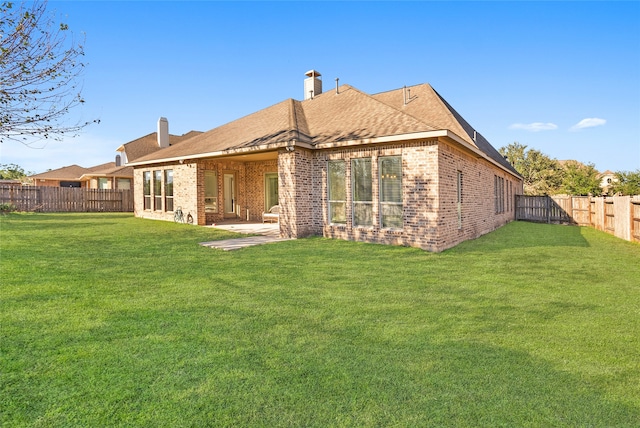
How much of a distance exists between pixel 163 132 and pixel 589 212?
2714 cm

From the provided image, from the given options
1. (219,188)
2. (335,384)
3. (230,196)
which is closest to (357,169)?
(335,384)

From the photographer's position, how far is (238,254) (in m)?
8.46

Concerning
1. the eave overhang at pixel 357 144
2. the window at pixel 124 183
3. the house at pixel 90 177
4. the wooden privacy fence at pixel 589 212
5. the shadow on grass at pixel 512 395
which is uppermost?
the house at pixel 90 177

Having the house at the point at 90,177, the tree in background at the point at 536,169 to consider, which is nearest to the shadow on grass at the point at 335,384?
the house at the point at 90,177

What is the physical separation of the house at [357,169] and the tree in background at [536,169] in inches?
1315

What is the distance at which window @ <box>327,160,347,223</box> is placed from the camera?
11.1 meters

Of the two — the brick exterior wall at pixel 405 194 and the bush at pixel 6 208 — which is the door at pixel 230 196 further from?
the bush at pixel 6 208

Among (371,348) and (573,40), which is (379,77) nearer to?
(573,40)

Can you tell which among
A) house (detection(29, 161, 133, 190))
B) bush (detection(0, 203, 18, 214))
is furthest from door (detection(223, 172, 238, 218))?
house (detection(29, 161, 133, 190))

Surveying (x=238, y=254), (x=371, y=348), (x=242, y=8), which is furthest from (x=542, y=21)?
(x=371, y=348)

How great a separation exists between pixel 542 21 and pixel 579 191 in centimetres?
2809

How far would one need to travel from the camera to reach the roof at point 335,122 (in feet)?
34.7

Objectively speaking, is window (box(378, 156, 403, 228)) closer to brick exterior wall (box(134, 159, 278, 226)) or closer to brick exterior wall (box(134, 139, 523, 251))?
brick exterior wall (box(134, 139, 523, 251))

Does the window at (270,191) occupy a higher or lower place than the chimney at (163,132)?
lower
